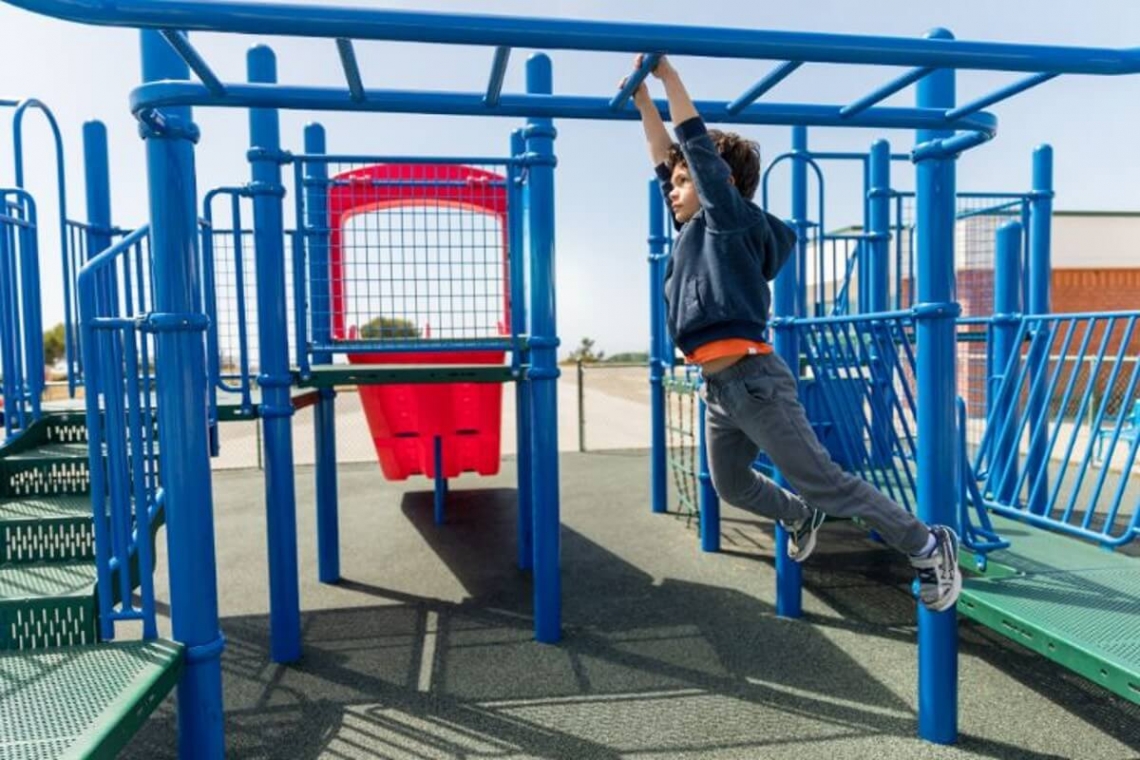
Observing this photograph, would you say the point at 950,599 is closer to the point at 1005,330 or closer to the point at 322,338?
the point at 1005,330

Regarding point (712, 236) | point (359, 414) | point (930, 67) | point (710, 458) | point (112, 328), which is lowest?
point (359, 414)

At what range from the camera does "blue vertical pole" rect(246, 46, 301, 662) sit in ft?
10.8

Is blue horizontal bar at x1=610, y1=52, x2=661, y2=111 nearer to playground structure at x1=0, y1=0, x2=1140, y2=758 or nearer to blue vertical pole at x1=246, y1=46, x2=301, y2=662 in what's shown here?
playground structure at x1=0, y1=0, x2=1140, y2=758

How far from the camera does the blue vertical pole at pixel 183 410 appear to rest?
2143 mm

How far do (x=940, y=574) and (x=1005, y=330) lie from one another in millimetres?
2993

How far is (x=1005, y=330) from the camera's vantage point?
4.72 m

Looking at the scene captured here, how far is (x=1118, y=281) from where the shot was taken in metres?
15.7

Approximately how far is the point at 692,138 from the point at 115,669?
210 cm

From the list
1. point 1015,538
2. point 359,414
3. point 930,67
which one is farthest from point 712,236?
point 359,414

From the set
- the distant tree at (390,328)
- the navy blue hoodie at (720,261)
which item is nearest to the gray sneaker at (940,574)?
the navy blue hoodie at (720,261)

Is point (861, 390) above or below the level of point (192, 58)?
below

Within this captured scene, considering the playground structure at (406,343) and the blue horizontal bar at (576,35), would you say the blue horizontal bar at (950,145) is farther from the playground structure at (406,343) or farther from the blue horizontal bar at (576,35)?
the blue horizontal bar at (576,35)

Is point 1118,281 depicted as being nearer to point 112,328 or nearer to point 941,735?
point 941,735

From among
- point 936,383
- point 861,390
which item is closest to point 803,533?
point 936,383
